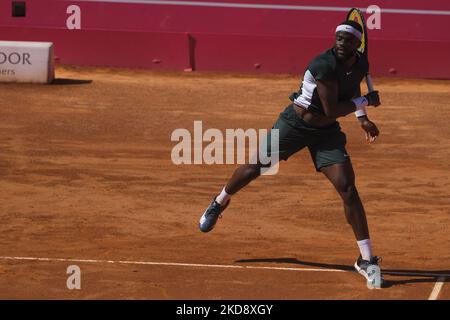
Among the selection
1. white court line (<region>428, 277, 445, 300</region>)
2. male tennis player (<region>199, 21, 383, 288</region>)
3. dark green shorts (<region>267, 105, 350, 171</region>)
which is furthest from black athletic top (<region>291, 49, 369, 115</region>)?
white court line (<region>428, 277, 445, 300</region>)

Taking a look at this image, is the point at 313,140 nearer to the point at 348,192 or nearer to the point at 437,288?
the point at 348,192

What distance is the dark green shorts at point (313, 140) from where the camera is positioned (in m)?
10.2

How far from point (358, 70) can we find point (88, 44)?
15.2 m

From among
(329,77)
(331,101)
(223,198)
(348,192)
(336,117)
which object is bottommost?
(348,192)

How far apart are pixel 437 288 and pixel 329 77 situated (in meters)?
2.17

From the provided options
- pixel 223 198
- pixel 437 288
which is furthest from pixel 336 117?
pixel 437 288

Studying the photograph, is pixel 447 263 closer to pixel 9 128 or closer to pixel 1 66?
pixel 9 128

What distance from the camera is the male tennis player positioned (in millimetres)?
9945

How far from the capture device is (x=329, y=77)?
32.6 ft

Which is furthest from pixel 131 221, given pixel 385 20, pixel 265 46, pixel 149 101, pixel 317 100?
pixel 385 20

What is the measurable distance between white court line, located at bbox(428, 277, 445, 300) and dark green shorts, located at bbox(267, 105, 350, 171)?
1433mm

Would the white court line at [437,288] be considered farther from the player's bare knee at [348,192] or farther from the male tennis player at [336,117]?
the player's bare knee at [348,192]

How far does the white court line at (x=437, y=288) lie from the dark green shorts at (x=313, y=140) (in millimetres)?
1433

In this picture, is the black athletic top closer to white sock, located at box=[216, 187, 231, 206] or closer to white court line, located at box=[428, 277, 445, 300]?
white sock, located at box=[216, 187, 231, 206]
